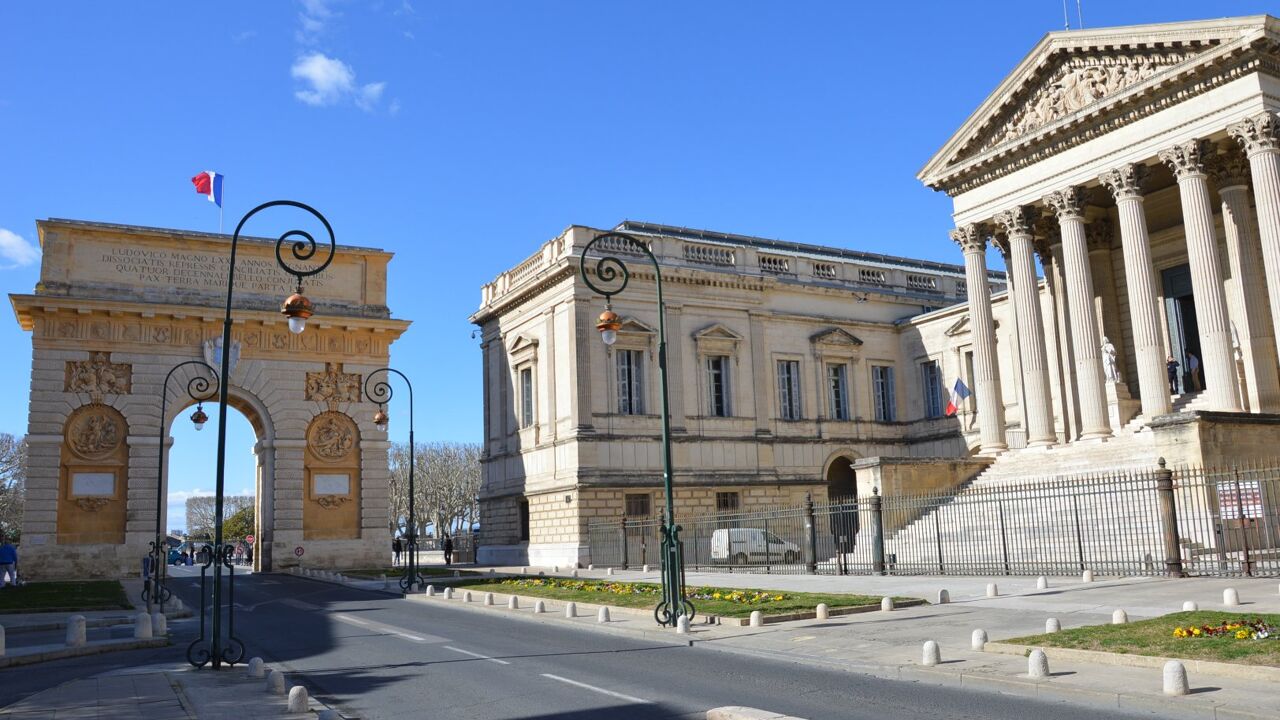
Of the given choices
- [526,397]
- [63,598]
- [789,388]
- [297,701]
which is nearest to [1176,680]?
[297,701]

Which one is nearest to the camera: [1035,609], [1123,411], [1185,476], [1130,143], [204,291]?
[1035,609]

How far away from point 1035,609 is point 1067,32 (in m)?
21.2

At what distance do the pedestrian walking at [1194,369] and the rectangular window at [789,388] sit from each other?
15.5 metres

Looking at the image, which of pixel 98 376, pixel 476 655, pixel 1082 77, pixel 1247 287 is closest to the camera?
pixel 476 655

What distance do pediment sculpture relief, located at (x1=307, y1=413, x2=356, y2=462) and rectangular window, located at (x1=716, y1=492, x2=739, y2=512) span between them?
52.6 ft

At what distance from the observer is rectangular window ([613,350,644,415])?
1604 inches

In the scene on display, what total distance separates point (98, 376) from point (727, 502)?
25.1 metres

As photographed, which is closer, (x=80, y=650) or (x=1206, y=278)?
(x=80, y=650)

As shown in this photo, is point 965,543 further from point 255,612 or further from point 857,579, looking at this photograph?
point 255,612

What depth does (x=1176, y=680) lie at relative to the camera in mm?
9266

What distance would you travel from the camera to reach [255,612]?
2352 cm

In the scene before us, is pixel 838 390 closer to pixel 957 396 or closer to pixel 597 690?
pixel 957 396

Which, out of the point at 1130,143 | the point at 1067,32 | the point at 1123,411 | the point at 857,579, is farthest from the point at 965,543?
the point at 1067,32

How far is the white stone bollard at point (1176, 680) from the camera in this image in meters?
9.25
